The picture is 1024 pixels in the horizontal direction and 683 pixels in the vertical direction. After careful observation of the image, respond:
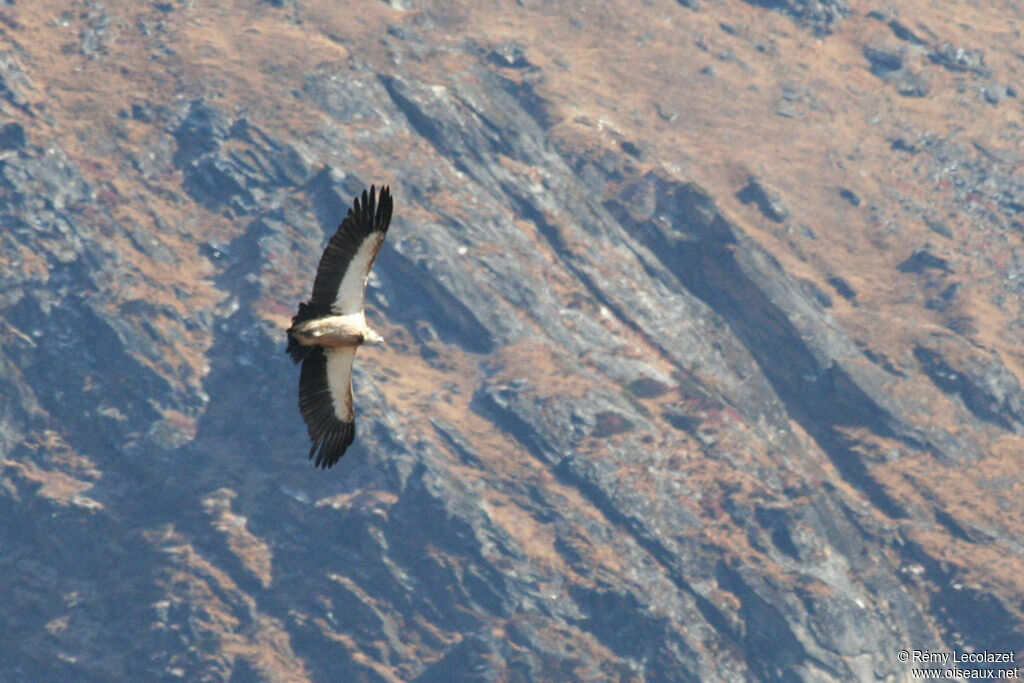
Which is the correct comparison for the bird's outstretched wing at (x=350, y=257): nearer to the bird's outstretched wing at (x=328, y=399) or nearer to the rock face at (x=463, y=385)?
the bird's outstretched wing at (x=328, y=399)

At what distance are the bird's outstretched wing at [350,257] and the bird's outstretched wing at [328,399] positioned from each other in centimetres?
101

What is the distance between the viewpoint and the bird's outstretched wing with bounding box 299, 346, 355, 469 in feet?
83.8

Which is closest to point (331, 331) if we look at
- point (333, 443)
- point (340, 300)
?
point (340, 300)

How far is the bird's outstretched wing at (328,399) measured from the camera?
2553 centimetres

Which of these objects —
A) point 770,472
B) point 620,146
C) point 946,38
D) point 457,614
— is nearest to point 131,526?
point 457,614

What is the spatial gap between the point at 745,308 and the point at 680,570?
2347 cm

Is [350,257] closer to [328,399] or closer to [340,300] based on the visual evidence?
[340,300]

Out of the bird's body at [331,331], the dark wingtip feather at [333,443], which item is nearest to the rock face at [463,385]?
the dark wingtip feather at [333,443]

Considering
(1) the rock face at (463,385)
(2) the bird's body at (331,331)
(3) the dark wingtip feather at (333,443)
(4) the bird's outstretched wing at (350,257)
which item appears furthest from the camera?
(1) the rock face at (463,385)

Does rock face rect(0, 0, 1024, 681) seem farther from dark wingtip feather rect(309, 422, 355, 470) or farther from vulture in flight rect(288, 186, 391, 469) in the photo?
vulture in flight rect(288, 186, 391, 469)

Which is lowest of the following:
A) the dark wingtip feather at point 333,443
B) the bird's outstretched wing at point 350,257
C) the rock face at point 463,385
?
the rock face at point 463,385

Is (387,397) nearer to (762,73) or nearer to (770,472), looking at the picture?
(770,472)

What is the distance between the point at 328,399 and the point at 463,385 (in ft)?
211

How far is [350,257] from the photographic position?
81.0 feet
